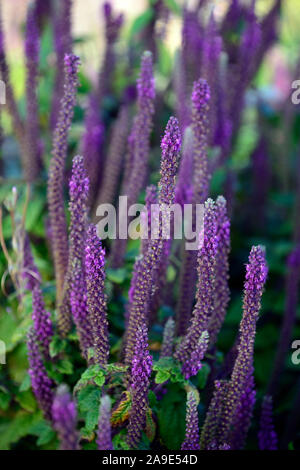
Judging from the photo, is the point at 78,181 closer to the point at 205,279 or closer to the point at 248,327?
the point at 205,279

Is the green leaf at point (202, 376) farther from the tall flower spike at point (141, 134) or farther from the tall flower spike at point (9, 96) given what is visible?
the tall flower spike at point (9, 96)

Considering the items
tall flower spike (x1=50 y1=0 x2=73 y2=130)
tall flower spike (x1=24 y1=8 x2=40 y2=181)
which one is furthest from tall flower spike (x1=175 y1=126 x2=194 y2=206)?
tall flower spike (x1=50 y1=0 x2=73 y2=130)

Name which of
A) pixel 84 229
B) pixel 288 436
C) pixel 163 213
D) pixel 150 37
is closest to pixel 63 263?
pixel 84 229

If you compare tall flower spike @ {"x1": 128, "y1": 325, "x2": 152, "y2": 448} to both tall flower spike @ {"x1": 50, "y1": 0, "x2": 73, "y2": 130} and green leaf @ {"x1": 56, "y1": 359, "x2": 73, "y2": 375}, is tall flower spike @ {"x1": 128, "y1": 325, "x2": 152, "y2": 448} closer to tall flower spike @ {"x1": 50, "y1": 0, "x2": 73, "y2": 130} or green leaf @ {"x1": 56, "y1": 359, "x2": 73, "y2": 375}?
green leaf @ {"x1": 56, "y1": 359, "x2": 73, "y2": 375}

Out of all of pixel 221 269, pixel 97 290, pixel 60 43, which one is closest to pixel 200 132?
pixel 221 269

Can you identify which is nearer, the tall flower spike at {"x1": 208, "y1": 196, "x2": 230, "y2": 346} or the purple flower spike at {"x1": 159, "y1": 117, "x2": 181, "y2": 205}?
the purple flower spike at {"x1": 159, "y1": 117, "x2": 181, "y2": 205}

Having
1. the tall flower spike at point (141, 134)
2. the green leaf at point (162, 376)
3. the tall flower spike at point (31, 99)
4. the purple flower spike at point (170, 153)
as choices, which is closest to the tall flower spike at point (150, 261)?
the purple flower spike at point (170, 153)
